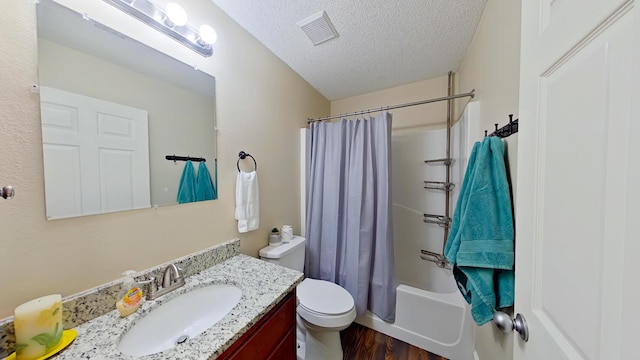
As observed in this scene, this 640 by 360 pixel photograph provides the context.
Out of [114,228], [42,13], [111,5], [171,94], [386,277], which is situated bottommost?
[386,277]

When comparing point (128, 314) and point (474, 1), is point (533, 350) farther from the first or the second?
point (474, 1)

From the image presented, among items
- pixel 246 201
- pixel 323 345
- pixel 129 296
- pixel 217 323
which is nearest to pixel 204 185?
pixel 246 201

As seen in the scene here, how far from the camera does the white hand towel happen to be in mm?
1331

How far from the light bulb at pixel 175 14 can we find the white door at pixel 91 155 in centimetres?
45

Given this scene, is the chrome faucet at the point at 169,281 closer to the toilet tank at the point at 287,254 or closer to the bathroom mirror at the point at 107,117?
the bathroom mirror at the point at 107,117

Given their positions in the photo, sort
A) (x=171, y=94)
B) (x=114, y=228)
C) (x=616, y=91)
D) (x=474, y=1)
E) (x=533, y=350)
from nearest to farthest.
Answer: (x=616, y=91) → (x=533, y=350) → (x=114, y=228) → (x=171, y=94) → (x=474, y=1)

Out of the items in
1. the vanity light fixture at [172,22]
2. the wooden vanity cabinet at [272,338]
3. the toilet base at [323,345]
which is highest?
the vanity light fixture at [172,22]

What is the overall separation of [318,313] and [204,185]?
1043mm

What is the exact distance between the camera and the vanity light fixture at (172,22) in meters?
0.88

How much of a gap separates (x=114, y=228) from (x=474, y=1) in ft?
6.93

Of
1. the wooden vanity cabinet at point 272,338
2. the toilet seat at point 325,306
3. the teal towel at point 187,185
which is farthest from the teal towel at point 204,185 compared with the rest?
the toilet seat at point 325,306

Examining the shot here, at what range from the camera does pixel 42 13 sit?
Result: 27.2 inches

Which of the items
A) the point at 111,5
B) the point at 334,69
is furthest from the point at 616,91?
the point at 334,69

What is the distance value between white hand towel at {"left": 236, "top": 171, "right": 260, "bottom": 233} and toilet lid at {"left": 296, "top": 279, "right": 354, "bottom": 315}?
593 millimetres
